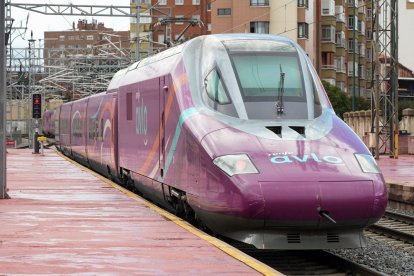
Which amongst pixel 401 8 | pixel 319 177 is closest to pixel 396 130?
pixel 319 177

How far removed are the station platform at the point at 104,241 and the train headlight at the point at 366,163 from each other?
2044 millimetres

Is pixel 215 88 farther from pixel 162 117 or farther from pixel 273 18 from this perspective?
pixel 273 18

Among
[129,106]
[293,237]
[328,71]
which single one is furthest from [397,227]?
[328,71]

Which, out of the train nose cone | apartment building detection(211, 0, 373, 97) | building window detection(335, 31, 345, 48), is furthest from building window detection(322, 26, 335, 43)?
the train nose cone

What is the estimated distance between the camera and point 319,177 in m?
9.60

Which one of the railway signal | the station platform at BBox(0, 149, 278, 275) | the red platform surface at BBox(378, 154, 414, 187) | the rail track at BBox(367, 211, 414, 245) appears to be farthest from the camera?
the railway signal

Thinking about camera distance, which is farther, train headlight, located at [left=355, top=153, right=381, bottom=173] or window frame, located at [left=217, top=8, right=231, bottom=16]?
window frame, located at [left=217, top=8, right=231, bottom=16]

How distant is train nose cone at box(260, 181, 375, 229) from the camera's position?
30.8ft

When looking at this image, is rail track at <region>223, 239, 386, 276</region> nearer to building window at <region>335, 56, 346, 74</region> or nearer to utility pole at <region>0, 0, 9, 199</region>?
utility pole at <region>0, 0, 9, 199</region>

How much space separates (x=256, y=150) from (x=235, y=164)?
1.19ft

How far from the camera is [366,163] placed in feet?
33.4

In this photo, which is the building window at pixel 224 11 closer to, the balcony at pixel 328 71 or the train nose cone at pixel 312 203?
the balcony at pixel 328 71

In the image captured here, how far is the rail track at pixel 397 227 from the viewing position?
555 inches

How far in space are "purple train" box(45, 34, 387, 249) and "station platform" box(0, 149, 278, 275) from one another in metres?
0.57
